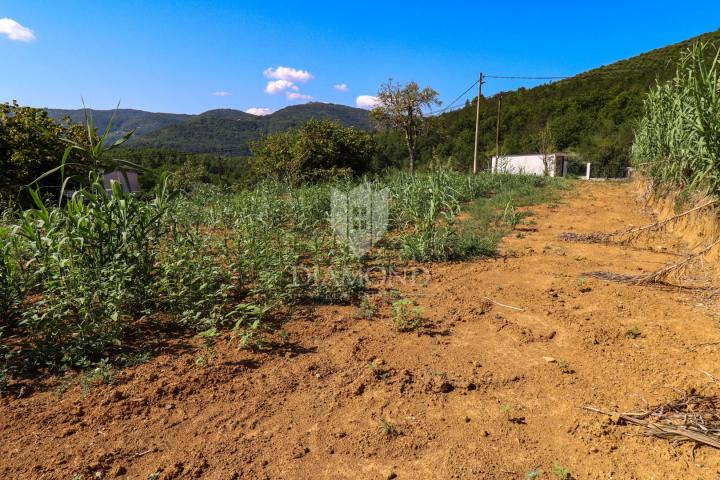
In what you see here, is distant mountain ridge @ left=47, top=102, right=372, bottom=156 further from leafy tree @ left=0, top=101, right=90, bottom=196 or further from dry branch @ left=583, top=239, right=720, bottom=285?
dry branch @ left=583, top=239, right=720, bottom=285

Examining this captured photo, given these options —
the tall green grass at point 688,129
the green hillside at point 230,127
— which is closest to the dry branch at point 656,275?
the tall green grass at point 688,129

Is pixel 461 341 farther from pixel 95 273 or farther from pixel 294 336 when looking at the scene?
pixel 95 273

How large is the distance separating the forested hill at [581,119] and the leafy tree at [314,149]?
12.8m

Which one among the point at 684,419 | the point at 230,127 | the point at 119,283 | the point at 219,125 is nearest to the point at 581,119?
the point at 684,419

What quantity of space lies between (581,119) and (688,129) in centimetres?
4558

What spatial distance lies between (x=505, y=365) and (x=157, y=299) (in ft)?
8.70

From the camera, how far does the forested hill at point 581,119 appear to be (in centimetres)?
3288

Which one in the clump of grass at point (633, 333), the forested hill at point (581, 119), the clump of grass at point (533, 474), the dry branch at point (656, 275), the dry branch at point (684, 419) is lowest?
the clump of grass at point (533, 474)

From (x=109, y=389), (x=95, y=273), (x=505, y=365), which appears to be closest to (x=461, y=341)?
(x=505, y=365)

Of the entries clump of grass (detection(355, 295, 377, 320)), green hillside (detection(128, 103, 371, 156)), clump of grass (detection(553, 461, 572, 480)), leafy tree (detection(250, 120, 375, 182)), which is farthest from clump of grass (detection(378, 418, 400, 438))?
green hillside (detection(128, 103, 371, 156))

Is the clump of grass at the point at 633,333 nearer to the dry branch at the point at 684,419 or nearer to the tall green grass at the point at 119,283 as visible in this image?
the dry branch at the point at 684,419

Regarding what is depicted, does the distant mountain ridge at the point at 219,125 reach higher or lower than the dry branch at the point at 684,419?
higher

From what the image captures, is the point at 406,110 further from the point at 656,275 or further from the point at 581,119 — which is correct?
the point at 581,119

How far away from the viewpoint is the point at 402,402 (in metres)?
2.13
